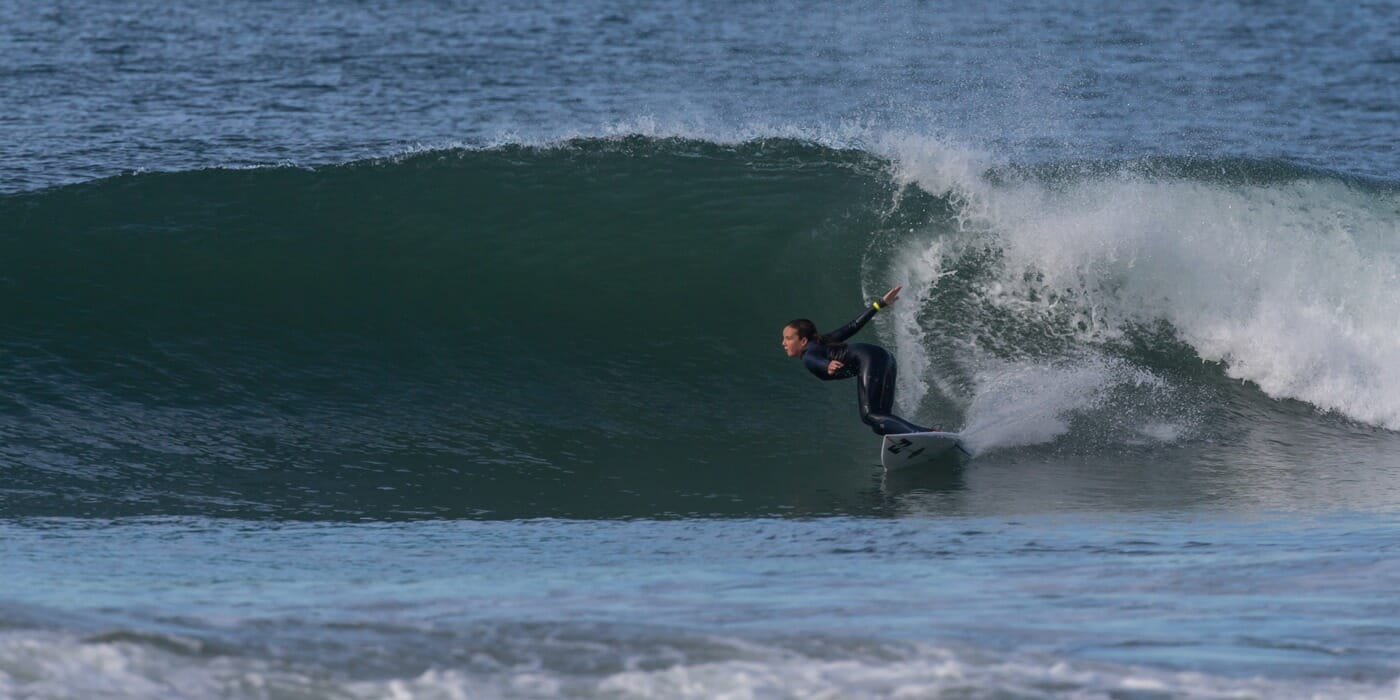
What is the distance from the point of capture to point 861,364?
956 cm

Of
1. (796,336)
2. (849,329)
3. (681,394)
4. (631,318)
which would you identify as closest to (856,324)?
(849,329)

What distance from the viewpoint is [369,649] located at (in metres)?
5.31

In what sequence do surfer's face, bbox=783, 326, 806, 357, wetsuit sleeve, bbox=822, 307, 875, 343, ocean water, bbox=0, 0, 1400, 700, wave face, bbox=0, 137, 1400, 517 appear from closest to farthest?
ocean water, bbox=0, 0, 1400, 700
surfer's face, bbox=783, 326, 806, 357
wetsuit sleeve, bbox=822, 307, 875, 343
wave face, bbox=0, 137, 1400, 517

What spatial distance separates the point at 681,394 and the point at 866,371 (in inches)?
78.6

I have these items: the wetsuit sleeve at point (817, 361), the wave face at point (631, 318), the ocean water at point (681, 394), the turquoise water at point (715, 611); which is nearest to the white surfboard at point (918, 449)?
the ocean water at point (681, 394)

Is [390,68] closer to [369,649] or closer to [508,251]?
[508,251]

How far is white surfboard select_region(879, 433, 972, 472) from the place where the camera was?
951cm

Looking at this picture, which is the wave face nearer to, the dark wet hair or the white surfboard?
the white surfboard

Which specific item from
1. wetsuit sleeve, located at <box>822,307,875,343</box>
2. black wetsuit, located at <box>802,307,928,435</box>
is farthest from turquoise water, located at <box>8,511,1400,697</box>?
wetsuit sleeve, located at <box>822,307,875,343</box>

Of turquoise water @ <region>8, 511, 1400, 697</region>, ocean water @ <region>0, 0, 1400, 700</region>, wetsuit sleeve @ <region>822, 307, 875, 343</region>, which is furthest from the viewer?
wetsuit sleeve @ <region>822, 307, 875, 343</region>

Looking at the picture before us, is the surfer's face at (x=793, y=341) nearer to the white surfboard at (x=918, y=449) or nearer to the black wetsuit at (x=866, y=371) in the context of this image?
the black wetsuit at (x=866, y=371)

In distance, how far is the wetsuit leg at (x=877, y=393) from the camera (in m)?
9.53

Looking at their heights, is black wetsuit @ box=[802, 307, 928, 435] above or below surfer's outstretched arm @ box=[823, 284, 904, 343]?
below

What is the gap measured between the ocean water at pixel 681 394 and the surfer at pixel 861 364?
40cm
